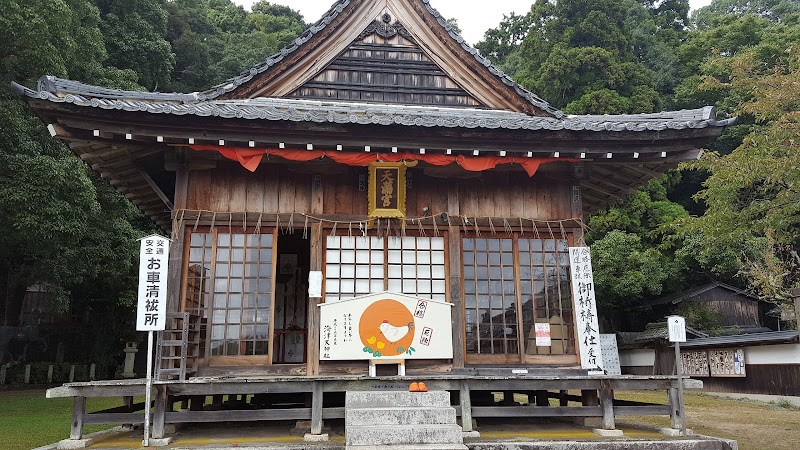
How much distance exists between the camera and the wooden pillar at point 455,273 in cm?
922

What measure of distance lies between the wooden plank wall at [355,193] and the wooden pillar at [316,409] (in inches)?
118

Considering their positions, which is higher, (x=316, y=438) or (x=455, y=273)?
(x=455, y=273)

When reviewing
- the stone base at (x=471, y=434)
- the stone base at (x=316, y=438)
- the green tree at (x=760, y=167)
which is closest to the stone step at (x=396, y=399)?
the stone base at (x=316, y=438)

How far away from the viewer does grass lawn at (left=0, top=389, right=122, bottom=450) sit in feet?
34.5

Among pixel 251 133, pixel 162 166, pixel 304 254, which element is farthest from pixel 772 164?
pixel 162 166

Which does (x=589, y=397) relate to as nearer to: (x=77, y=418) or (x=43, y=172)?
(x=77, y=418)

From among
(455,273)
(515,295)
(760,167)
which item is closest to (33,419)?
(455,273)

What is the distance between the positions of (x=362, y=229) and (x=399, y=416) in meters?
3.37

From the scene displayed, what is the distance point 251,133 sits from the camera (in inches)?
335

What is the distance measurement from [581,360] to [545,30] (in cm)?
3753

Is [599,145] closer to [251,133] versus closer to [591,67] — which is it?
[251,133]

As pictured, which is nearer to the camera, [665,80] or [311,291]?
[311,291]

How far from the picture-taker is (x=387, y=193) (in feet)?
31.0

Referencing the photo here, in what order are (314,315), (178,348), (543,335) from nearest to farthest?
(178,348), (314,315), (543,335)
